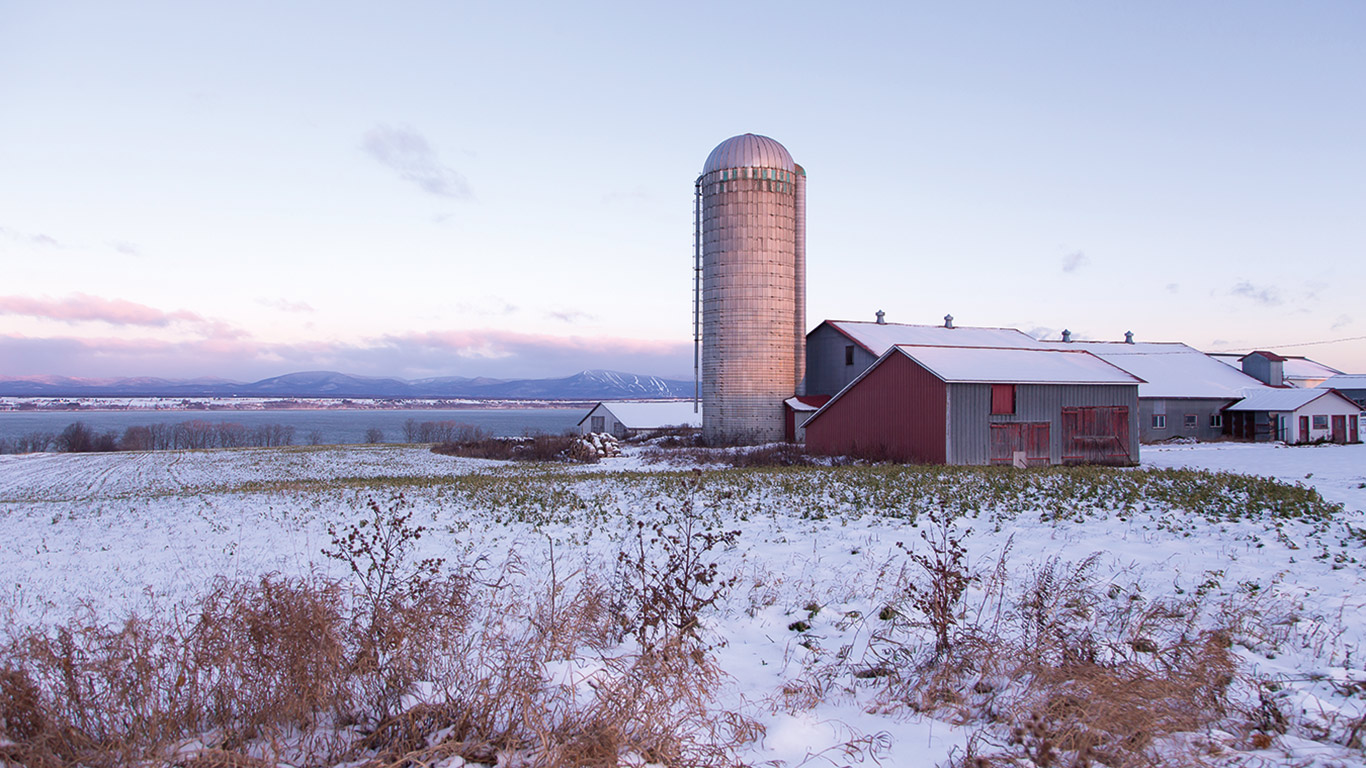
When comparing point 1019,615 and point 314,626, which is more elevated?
point 314,626

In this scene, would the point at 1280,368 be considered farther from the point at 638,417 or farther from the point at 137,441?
the point at 137,441

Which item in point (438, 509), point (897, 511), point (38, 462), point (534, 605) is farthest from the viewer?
point (38, 462)

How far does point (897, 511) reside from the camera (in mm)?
13133

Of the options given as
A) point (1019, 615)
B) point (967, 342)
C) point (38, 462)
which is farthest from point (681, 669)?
point (38, 462)

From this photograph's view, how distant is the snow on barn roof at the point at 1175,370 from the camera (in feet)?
146

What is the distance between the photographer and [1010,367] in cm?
2969

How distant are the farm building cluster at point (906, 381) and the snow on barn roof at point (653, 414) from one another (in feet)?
1.87

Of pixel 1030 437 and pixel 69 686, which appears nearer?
pixel 69 686

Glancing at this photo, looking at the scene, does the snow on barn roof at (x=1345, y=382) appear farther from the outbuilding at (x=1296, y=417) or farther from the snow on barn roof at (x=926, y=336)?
the snow on barn roof at (x=926, y=336)

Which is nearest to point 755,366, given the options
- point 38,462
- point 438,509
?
point 438,509

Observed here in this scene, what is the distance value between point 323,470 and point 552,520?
27188 millimetres

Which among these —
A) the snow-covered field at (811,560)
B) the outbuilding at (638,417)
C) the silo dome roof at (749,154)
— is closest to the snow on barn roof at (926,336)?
the silo dome roof at (749,154)

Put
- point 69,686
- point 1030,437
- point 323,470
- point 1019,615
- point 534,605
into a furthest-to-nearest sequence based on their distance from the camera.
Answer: point 323,470
point 1030,437
point 534,605
point 1019,615
point 69,686

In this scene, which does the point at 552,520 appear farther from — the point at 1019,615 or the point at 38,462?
the point at 38,462
